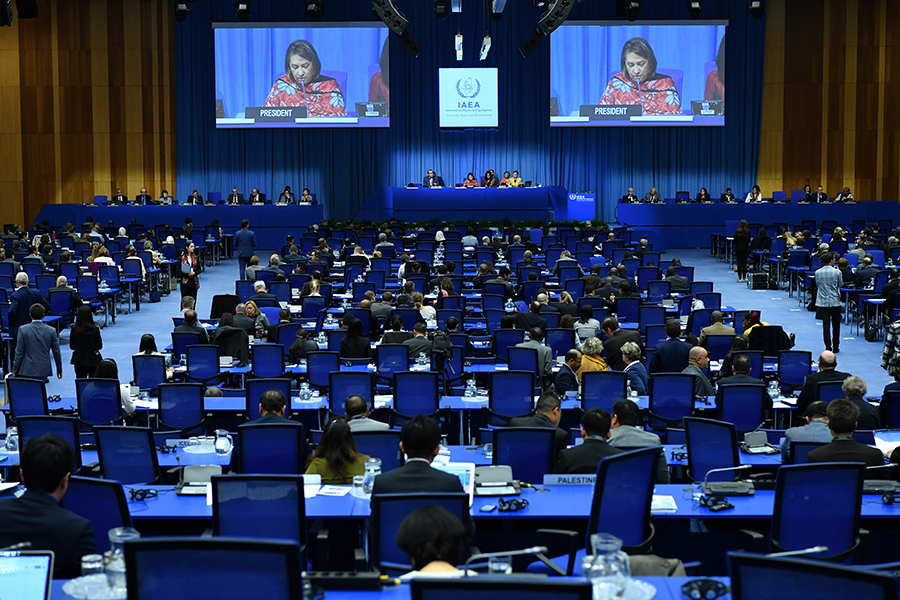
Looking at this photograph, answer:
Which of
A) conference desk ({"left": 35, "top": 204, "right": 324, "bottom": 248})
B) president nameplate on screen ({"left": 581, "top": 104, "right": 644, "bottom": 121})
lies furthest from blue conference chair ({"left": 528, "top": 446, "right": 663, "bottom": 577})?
president nameplate on screen ({"left": 581, "top": 104, "right": 644, "bottom": 121})

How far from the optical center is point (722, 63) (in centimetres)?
2900

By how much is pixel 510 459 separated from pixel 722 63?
25.6 m

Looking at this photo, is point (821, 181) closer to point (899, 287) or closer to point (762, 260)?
point (762, 260)

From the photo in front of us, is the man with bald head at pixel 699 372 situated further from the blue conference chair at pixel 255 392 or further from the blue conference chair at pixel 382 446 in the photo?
the blue conference chair at pixel 255 392

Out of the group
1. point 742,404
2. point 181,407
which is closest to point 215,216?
point 181,407

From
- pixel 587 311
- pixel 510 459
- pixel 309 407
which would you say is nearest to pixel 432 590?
pixel 510 459

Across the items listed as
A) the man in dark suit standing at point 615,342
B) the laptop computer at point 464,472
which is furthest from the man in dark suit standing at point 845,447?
the man in dark suit standing at point 615,342

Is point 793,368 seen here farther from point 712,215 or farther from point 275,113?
point 275,113

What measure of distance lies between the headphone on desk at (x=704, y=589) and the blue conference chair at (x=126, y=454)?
3.74m

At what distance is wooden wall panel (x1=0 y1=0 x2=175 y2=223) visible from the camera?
1185 inches

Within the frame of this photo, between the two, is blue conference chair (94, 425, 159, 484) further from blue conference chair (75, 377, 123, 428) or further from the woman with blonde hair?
the woman with blonde hair

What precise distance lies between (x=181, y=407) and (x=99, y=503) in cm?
382

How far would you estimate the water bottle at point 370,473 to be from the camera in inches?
218

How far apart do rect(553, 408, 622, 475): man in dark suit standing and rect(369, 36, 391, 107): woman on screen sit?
24626 millimetres
